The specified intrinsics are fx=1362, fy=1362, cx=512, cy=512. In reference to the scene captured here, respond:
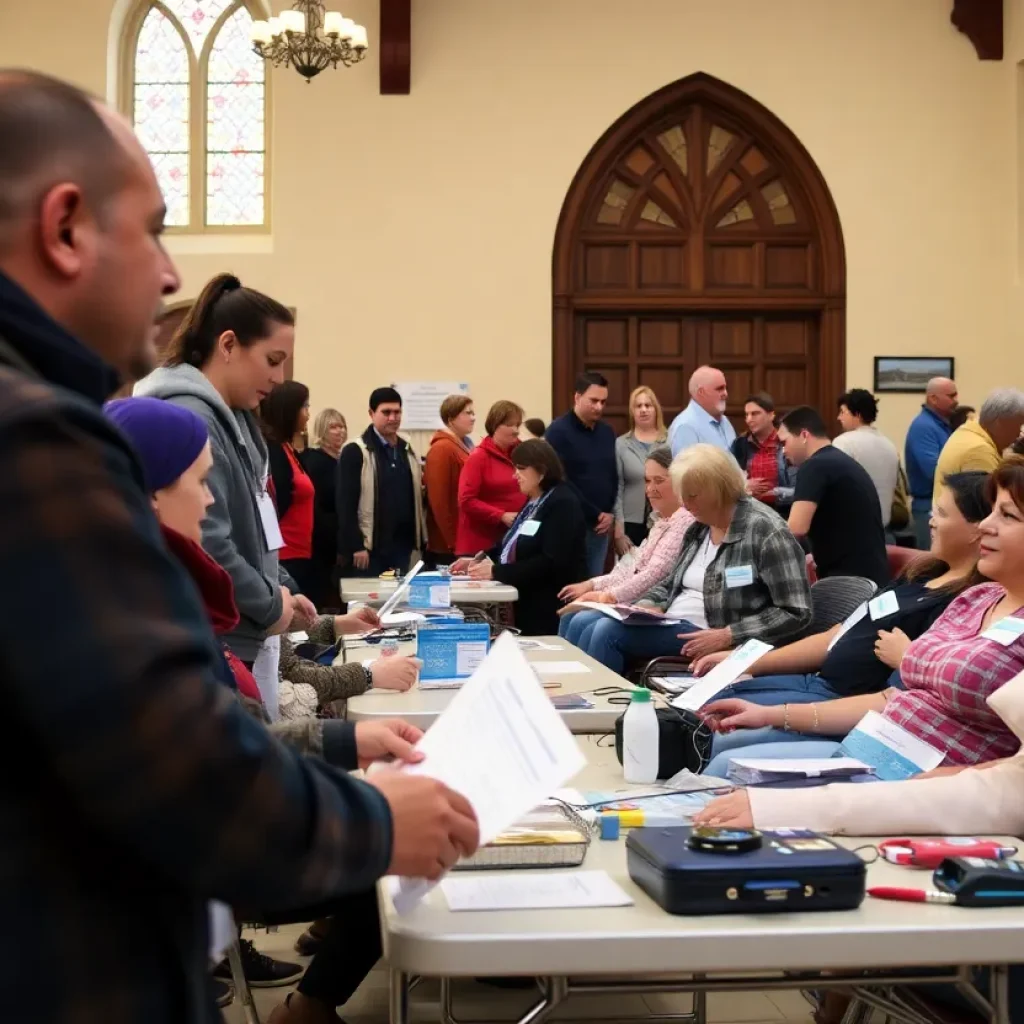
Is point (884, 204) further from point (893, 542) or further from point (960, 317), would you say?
point (893, 542)

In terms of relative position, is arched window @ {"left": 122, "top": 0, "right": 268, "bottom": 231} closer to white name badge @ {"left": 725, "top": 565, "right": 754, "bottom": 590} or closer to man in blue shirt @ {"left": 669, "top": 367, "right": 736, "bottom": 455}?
man in blue shirt @ {"left": 669, "top": 367, "right": 736, "bottom": 455}

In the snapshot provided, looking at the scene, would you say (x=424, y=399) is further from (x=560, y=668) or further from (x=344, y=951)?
(x=344, y=951)

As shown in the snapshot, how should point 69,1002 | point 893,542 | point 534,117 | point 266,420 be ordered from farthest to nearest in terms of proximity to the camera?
point 534,117, point 893,542, point 266,420, point 69,1002

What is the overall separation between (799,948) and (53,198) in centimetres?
115

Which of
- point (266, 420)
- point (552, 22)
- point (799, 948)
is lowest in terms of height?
point (799, 948)

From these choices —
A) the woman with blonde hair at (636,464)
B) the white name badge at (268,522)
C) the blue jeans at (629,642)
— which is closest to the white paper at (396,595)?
the blue jeans at (629,642)

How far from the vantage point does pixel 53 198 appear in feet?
3.10

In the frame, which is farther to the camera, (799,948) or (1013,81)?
(1013,81)

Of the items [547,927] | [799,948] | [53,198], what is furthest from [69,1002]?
[799,948]

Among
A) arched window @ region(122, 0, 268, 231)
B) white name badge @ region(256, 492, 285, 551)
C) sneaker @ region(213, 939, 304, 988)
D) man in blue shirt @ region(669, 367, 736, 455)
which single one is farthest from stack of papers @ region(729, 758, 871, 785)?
arched window @ region(122, 0, 268, 231)

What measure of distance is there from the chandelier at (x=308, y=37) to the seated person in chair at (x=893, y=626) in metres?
6.03

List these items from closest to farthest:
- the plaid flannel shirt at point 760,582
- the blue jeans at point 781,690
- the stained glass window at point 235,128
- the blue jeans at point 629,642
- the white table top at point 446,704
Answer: the white table top at point 446,704 < the blue jeans at point 781,690 < the plaid flannel shirt at point 760,582 < the blue jeans at point 629,642 < the stained glass window at point 235,128

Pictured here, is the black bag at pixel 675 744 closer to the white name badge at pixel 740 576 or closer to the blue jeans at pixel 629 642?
the white name badge at pixel 740 576

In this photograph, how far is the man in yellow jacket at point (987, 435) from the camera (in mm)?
6434
